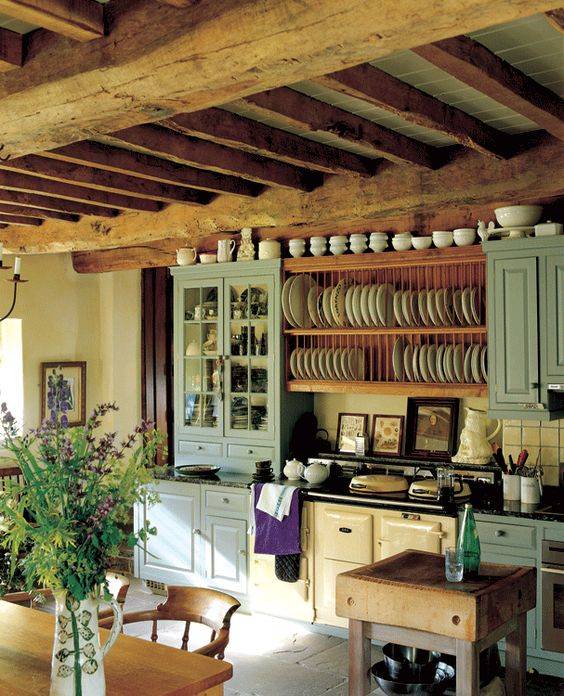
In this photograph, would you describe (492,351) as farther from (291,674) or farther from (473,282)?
(291,674)

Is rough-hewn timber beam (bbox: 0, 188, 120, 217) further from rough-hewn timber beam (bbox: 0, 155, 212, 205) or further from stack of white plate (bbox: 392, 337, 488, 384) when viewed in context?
stack of white plate (bbox: 392, 337, 488, 384)

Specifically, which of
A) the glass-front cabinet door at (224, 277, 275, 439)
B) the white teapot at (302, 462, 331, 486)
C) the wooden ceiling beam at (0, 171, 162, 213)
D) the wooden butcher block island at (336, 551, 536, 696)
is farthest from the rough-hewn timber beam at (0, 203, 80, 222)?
the wooden butcher block island at (336, 551, 536, 696)

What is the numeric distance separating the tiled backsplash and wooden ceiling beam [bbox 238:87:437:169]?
1.76 meters

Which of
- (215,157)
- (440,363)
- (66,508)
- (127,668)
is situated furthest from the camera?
(440,363)

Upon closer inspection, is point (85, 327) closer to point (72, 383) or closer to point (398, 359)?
point (72, 383)

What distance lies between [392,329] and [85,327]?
3.34 meters

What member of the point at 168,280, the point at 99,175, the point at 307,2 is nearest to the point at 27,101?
the point at 307,2

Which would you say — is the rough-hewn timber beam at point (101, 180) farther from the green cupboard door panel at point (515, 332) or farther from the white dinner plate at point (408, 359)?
the green cupboard door panel at point (515, 332)

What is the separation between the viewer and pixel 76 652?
2.20 m


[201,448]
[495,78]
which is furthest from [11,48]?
[201,448]

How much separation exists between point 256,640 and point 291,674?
1.92 ft

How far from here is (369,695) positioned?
310cm

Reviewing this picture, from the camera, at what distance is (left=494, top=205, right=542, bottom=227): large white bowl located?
192 inches

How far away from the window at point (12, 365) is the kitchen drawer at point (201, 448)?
157 centimetres
